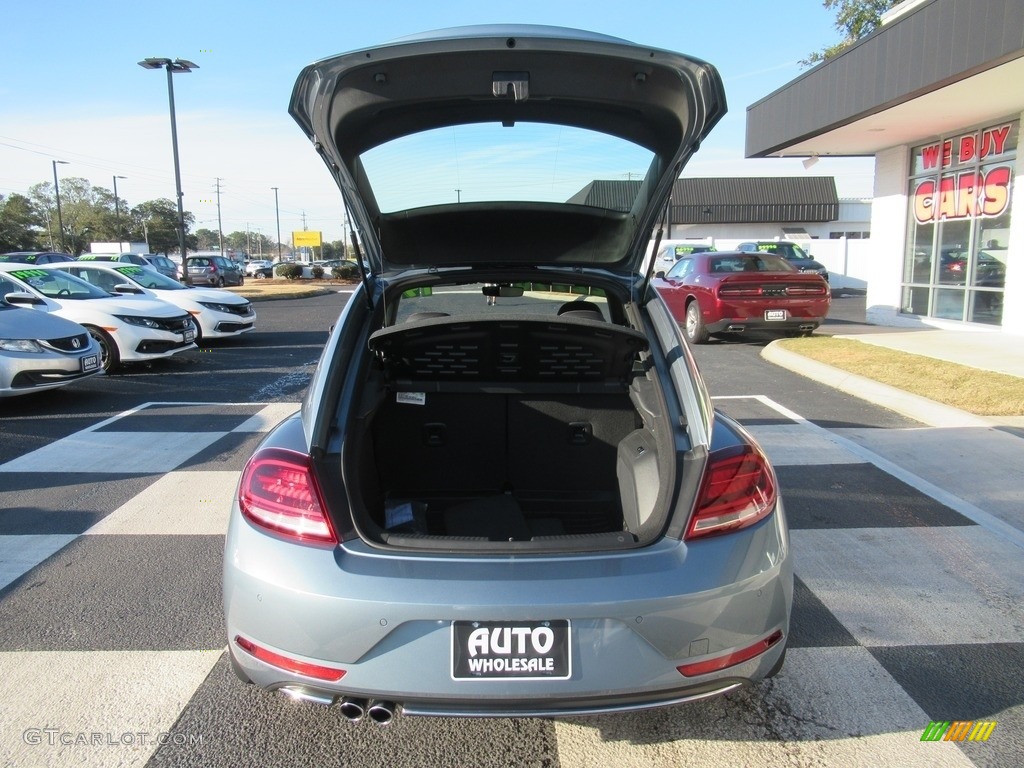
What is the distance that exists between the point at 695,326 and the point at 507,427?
31.6 feet

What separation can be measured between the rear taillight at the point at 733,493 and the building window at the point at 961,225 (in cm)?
1195

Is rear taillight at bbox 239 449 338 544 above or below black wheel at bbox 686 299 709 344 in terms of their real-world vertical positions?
above

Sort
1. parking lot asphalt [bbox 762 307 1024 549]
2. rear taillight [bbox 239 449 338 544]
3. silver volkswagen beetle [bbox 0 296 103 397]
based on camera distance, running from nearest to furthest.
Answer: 1. rear taillight [bbox 239 449 338 544]
2. parking lot asphalt [bbox 762 307 1024 549]
3. silver volkswagen beetle [bbox 0 296 103 397]

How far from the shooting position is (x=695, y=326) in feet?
41.0

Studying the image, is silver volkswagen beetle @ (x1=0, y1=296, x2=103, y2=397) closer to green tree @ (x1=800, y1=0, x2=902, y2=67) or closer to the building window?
the building window

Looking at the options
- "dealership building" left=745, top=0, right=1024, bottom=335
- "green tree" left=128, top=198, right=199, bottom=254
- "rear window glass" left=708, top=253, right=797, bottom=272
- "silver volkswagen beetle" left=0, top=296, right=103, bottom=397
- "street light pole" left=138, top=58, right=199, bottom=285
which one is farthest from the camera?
"green tree" left=128, top=198, right=199, bottom=254

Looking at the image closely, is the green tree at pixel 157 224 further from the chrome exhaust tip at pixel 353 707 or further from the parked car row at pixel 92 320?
the chrome exhaust tip at pixel 353 707

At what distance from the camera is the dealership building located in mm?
9438

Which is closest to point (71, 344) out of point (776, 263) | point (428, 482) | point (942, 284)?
point (428, 482)

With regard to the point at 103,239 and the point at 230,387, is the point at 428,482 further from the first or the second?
the point at 103,239

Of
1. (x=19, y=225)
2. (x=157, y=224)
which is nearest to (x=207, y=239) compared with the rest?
→ (x=157, y=224)

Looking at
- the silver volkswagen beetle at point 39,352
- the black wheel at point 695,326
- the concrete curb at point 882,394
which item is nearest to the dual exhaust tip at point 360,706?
the concrete curb at point 882,394

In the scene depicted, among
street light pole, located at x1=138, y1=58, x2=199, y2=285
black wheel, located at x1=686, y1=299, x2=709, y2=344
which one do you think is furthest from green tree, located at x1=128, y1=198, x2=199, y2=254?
black wheel, located at x1=686, y1=299, x2=709, y2=344

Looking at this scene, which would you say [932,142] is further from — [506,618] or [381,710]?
[381,710]
